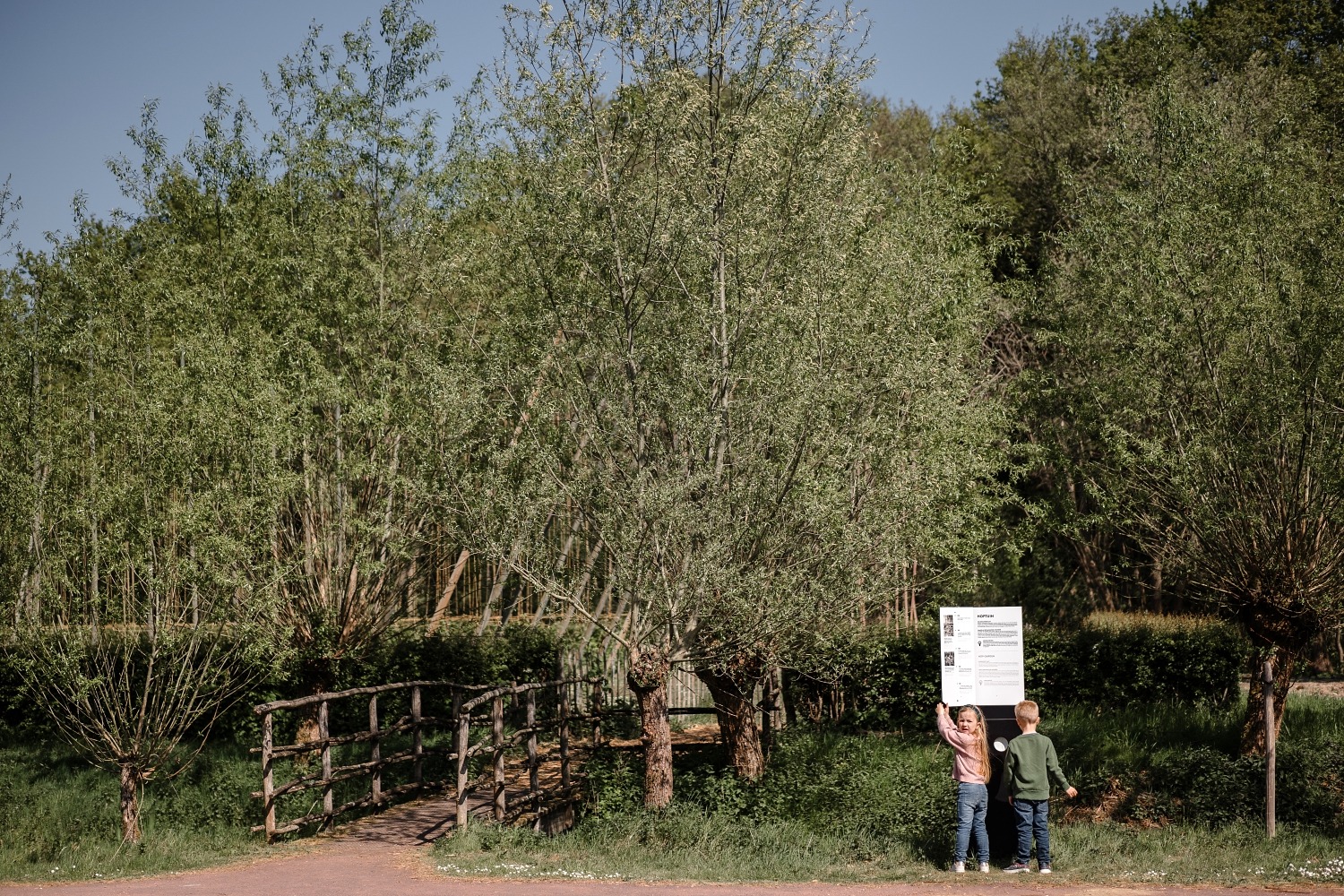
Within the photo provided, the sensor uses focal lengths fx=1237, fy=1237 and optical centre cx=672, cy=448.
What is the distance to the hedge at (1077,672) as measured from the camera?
678 inches

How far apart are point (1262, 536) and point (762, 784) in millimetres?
6167

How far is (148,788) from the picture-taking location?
1482cm

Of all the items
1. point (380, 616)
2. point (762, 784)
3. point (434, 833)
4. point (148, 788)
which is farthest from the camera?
point (380, 616)

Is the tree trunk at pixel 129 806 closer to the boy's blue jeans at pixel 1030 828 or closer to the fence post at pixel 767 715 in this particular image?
the fence post at pixel 767 715

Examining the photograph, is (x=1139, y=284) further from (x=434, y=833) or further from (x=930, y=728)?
(x=434, y=833)

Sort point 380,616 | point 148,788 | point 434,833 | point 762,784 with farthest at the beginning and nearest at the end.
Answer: point 380,616 < point 148,788 < point 762,784 < point 434,833

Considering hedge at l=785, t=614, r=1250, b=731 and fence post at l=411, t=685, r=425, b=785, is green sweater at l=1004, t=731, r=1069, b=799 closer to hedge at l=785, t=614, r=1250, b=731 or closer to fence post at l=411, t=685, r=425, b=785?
hedge at l=785, t=614, r=1250, b=731

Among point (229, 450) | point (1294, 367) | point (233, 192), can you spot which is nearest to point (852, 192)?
point (1294, 367)

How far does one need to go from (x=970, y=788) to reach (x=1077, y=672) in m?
7.76

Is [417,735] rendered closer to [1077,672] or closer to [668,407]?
[668,407]

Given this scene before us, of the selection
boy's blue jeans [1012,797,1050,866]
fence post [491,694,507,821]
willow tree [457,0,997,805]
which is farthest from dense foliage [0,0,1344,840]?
boy's blue jeans [1012,797,1050,866]

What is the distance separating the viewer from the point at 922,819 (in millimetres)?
11750

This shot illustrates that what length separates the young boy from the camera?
10.3m

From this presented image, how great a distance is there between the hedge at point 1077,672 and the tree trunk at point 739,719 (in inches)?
115
